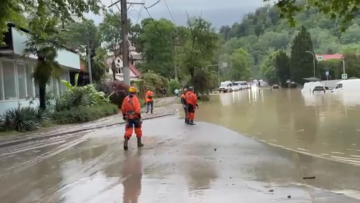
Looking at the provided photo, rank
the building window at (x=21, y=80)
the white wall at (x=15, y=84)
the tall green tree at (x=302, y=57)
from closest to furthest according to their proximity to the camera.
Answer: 1. the white wall at (x=15, y=84)
2. the building window at (x=21, y=80)
3. the tall green tree at (x=302, y=57)

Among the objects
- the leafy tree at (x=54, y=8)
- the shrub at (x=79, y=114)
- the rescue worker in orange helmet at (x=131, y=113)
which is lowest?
the shrub at (x=79, y=114)

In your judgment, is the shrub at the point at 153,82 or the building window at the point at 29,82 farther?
the shrub at the point at 153,82

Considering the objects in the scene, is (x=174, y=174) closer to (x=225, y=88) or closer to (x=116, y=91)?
(x=116, y=91)

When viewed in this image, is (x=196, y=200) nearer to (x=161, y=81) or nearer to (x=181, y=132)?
(x=181, y=132)

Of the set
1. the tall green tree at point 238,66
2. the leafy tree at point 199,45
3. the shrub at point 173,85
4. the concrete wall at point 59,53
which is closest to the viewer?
the concrete wall at point 59,53

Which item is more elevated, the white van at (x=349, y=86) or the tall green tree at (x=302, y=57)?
the tall green tree at (x=302, y=57)

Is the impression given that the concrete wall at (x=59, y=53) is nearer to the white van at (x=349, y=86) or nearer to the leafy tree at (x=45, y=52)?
the leafy tree at (x=45, y=52)

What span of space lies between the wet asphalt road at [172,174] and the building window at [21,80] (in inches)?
433

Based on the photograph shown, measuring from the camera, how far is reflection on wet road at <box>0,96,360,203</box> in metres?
7.60

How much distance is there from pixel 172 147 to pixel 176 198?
628 centimetres

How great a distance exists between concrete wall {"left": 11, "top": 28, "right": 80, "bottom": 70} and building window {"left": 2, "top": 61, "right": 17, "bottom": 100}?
1.14 metres

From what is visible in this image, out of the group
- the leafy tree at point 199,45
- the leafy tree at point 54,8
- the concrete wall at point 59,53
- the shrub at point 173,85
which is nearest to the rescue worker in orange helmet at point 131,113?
the leafy tree at point 54,8

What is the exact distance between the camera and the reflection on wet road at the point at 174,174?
7.60m

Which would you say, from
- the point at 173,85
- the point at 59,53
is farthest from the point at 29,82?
the point at 173,85
